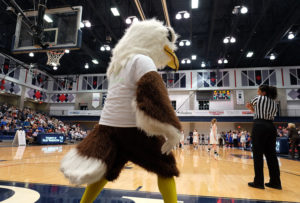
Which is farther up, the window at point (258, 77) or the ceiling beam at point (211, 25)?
the ceiling beam at point (211, 25)

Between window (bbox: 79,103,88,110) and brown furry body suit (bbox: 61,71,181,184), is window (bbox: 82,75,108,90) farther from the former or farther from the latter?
brown furry body suit (bbox: 61,71,181,184)

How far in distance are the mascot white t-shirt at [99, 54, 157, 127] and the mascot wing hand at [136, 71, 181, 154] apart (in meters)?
0.10

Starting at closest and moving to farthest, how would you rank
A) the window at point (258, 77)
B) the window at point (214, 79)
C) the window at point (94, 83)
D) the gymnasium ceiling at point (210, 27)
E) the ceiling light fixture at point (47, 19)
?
the ceiling light fixture at point (47, 19), the gymnasium ceiling at point (210, 27), the window at point (258, 77), the window at point (214, 79), the window at point (94, 83)

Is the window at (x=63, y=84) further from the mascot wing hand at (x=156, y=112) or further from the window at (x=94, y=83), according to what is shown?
the mascot wing hand at (x=156, y=112)

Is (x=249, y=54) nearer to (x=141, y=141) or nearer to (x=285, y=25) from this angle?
(x=285, y=25)

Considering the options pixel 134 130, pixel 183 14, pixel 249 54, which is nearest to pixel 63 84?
pixel 183 14

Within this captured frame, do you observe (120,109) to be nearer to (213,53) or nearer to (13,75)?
(213,53)

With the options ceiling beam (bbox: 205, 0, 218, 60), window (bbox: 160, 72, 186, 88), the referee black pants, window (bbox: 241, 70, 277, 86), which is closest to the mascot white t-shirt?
the referee black pants

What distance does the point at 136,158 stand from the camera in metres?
1.09

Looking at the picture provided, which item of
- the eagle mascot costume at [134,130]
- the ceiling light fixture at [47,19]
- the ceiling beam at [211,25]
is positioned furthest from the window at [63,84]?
the eagle mascot costume at [134,130]

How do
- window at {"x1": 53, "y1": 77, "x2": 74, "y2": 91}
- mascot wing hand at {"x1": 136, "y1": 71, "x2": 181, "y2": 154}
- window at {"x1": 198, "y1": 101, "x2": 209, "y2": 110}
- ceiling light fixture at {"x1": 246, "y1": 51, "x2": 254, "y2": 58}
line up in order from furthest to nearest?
window at {"x1": 53, "y1": 77, "x2": 74, "y2": 91} < window at {"x1": 198, "y1": 101, "x2": 209, "y2": 110} < ceiling light fixture at {"x1": 246, "y1": 51, "x2": 254, "y2": 58} < mascot wing hand at {"x1": 136, "y1": 71, "x2": 181, "y2": 154}

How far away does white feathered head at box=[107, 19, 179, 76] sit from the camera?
123 cm

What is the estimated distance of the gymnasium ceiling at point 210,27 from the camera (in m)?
10.2

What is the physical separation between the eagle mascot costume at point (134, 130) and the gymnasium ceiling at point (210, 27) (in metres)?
8.87
